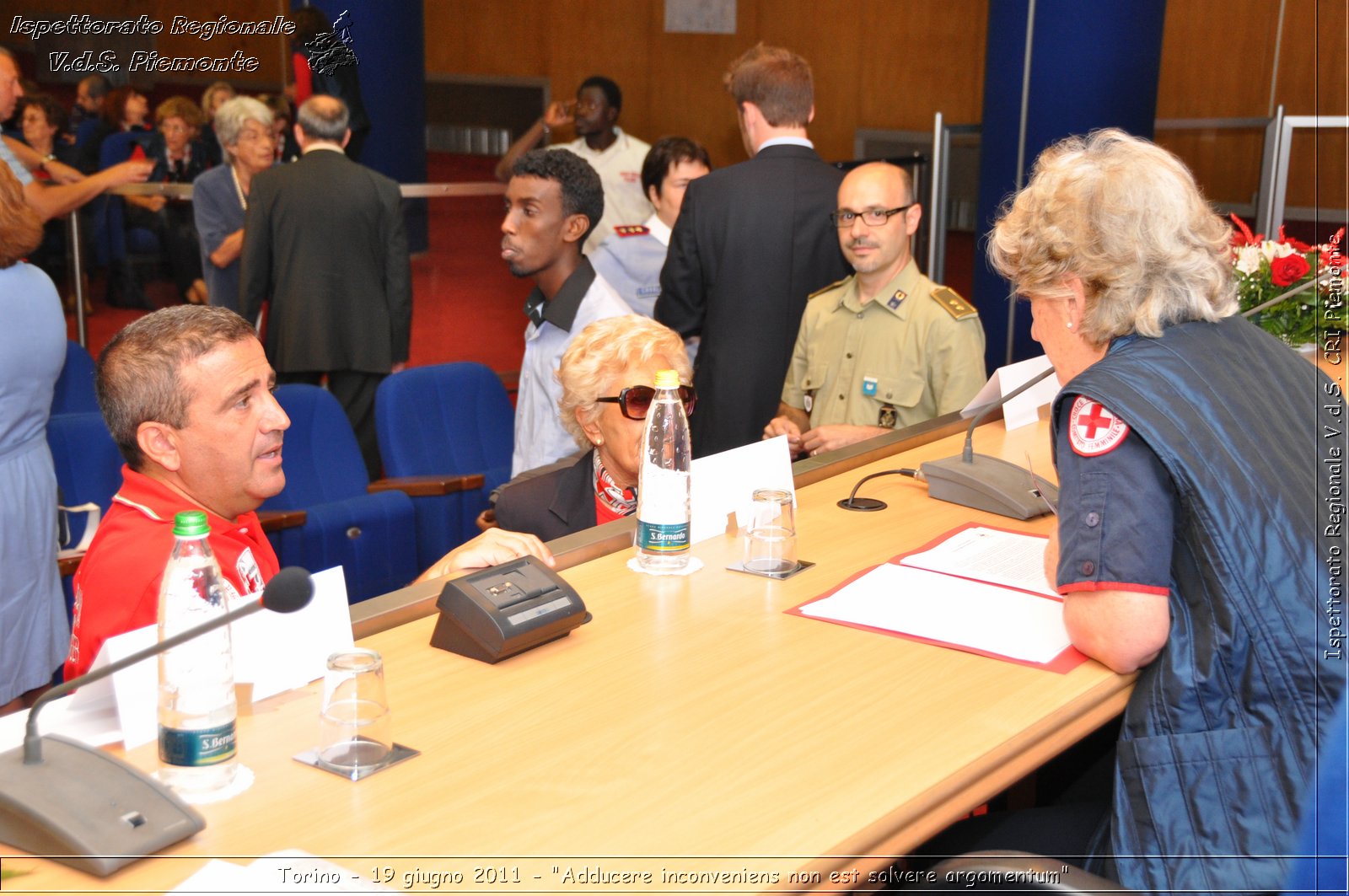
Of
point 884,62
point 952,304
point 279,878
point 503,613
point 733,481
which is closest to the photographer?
point 279,878

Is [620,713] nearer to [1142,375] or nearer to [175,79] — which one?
[1142,375]

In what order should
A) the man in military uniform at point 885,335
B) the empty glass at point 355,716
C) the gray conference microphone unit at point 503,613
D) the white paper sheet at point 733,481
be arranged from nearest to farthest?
the empty glass at point 355,716 → the gray conference microphone unit at point 503,613 → the white paper sheet at point 733,481 → the man in military uniform at point 885,335

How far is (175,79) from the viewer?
837 centimetres

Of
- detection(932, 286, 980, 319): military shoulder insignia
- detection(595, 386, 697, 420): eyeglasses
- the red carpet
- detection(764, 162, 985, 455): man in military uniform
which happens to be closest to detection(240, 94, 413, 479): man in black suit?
the red carpet

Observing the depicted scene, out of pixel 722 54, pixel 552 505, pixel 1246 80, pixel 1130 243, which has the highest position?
pixel 722 54

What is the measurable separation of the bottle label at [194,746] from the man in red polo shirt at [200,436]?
0.53m

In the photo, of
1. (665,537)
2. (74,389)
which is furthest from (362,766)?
(74,389)

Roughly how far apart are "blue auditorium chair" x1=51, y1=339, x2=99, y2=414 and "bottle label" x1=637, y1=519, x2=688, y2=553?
297 centimetres

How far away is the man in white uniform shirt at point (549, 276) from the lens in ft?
11.6

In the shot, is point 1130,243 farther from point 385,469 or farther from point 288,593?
point 385,469

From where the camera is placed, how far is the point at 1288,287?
147 inches

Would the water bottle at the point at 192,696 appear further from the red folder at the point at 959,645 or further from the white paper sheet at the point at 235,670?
the red folder at the point at 959,645

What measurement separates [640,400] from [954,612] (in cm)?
78

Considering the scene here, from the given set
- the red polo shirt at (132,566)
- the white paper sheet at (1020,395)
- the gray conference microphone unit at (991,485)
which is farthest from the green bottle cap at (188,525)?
the white paper sheet at (1020,395)
